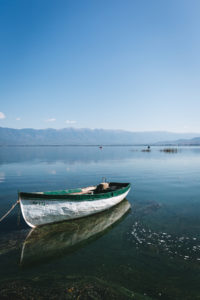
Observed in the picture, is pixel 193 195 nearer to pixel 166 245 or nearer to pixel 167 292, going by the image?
pixel 166 245

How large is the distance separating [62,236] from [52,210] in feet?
7.44

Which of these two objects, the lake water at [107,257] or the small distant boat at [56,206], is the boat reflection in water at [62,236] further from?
the small distant boat at [56,206]

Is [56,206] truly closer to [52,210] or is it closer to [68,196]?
[52,210]

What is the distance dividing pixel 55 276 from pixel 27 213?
6.26 metres

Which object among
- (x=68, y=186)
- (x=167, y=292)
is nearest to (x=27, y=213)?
(x=167, y=292)

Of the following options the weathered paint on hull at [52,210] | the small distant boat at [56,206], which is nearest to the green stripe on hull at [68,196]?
the small distant boat at [56,206]

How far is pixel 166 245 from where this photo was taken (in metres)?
12.8

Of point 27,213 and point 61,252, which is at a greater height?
point 27,213

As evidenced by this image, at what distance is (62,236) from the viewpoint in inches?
567

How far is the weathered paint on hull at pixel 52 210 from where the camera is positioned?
14.9 m

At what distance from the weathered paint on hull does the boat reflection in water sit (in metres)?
0.50

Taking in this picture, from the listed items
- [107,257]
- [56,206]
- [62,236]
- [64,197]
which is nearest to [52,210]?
[56,206]

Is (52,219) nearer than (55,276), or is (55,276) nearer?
(55,276)

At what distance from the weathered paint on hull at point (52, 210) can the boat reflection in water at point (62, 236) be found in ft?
1.64
